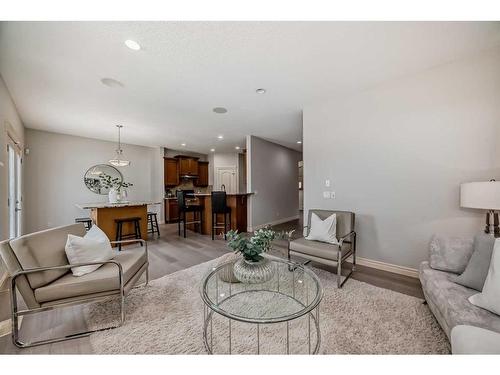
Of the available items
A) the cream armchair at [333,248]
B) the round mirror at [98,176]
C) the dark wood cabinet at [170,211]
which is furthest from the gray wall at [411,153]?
the round mirror at [98,176]

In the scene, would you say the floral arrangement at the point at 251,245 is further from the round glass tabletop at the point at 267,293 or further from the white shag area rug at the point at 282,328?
the white shag area rug at the point at 282,328

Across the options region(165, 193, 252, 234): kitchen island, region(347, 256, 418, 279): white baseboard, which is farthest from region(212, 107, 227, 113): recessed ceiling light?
region(347, 256, 418, 279): white baseboard

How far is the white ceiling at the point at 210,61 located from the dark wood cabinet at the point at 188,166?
11.8ft

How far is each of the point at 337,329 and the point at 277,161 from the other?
5270mm

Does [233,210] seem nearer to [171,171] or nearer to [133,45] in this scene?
[171,171]

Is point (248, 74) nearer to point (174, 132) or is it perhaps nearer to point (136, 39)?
point (136, 39)

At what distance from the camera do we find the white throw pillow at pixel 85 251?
5.98 ft

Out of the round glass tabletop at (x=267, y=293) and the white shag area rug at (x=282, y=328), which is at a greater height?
the round glass tabletop at (x=267, y=293)

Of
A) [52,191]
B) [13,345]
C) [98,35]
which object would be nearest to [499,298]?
[13,345]

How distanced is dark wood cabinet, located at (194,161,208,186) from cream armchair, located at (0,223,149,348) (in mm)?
6123

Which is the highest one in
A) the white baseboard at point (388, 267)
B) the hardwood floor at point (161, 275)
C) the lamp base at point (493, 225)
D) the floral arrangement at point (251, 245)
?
the lamp base at point (493, 225)

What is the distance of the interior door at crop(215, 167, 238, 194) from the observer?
8125 millimetres

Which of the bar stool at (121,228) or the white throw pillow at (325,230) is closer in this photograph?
the white throw pillow at (325,230)
